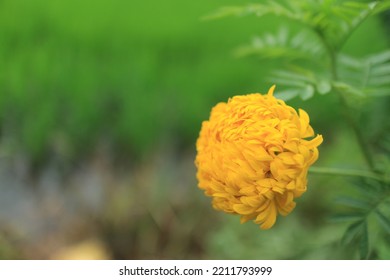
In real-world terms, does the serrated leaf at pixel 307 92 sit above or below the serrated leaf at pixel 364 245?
above

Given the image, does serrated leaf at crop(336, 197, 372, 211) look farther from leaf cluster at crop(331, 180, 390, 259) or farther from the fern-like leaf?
the fern-like leaf

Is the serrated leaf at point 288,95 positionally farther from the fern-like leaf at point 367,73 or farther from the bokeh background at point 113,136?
the bokeh background at point 113,136

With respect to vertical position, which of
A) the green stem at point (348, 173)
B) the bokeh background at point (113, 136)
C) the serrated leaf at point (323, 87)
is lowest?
the bokeh background at point (113, 136)

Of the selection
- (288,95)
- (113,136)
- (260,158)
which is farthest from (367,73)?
(113,136)

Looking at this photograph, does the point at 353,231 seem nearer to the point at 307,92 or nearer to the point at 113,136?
the point at 307,92

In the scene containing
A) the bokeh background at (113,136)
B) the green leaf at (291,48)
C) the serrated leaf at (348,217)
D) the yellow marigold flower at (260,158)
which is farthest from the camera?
the bokeh background at (113,136)

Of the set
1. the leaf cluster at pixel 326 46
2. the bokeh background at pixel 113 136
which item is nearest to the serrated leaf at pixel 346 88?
the leaf cluster at pixel 326 46
